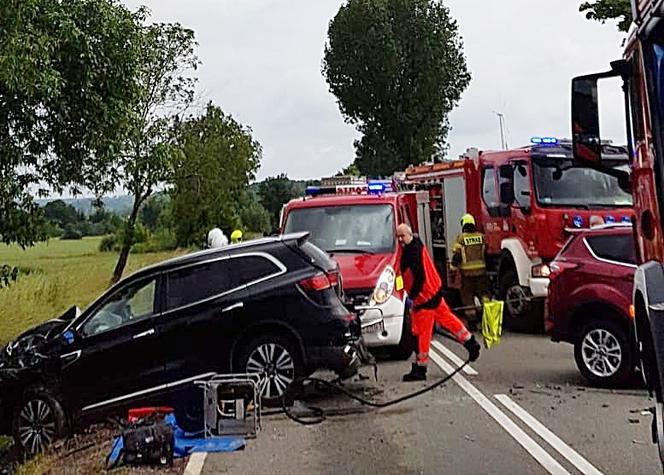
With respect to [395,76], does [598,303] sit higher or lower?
lower

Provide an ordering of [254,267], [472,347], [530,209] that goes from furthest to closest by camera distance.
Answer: [530,209], [472,347], [254,267]

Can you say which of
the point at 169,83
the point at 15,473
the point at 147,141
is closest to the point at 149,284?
the point at 15,473

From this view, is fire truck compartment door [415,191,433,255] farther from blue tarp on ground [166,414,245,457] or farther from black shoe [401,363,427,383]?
blue tarp on ground [166,414,245,457]

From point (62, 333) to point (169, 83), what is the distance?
765 inches

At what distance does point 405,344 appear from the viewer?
44.4 ft

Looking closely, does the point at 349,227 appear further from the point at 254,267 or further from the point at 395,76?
the point at 395,76

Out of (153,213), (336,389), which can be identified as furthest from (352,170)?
(336,389)

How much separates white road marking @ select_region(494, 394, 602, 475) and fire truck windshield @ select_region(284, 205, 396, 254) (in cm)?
362

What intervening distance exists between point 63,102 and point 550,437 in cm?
804

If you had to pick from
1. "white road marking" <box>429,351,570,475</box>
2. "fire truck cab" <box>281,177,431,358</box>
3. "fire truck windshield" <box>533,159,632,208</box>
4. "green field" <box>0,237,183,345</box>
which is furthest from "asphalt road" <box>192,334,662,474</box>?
"green field" <box>0,237,183,345</box>

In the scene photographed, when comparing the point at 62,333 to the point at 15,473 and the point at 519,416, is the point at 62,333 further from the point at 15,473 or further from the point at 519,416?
the point at 519,416

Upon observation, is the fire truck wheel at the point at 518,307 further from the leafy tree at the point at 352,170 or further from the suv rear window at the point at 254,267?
the leafy tree at the point at 352,170

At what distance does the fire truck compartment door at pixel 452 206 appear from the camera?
19.3 m

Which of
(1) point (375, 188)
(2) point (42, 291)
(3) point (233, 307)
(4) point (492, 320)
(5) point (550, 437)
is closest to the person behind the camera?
(5) point (550, 437)
